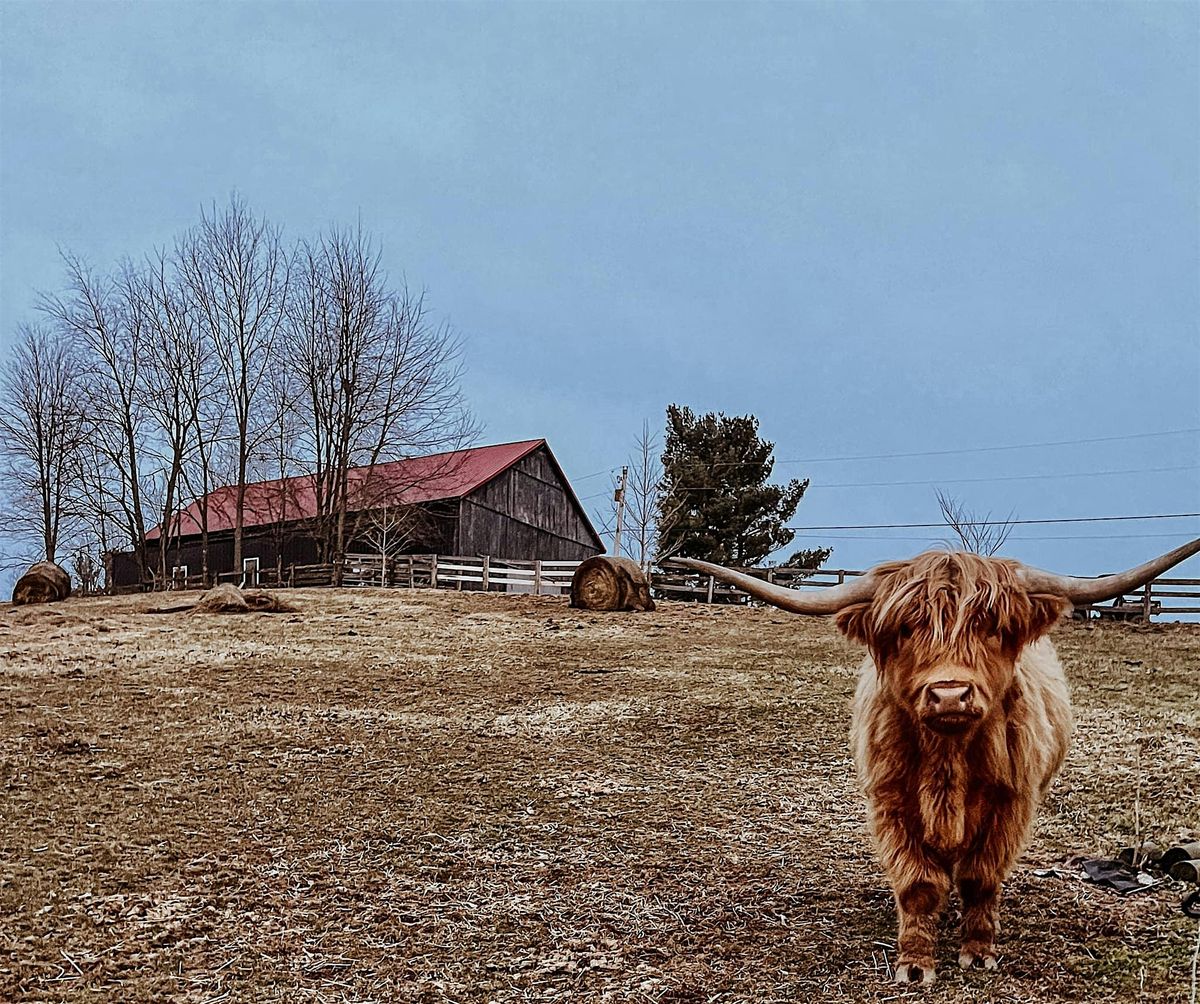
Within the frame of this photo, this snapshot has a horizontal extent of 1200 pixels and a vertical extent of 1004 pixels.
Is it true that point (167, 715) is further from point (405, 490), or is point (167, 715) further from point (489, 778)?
point (405, 490)

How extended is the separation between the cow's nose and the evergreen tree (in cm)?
3693

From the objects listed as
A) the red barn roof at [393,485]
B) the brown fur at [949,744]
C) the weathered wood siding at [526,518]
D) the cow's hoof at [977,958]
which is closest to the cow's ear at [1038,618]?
the brown fur at [949,744]

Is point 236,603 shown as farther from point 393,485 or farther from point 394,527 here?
point 394,527

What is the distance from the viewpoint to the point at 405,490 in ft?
116

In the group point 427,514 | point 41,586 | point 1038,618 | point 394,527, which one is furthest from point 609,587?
point 427,514

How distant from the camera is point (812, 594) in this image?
177 inches

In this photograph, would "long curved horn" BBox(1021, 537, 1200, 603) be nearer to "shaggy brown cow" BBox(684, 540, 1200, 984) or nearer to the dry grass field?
"shaggy brown cow" BBox(684, 540, 1200, 984)

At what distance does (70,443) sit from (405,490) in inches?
Answer: 529

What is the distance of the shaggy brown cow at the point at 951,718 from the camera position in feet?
13.0

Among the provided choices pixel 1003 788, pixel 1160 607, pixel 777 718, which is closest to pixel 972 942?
pixel 1003 788

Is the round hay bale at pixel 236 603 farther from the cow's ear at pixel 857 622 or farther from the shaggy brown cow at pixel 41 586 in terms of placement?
the cow's ear at pixel 857 622

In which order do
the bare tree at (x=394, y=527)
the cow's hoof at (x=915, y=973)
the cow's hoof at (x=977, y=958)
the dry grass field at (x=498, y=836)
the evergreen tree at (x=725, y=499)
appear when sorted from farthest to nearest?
the evergreen tree at (x=725, y=499)
the bare tree at (x=394, y=527)
the dry grass field at (x=498, y=836)
the cow's hoof at (x=977, y=958)
the cow's hoof at (x=915, y=973)

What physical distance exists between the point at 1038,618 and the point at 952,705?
0.63 m

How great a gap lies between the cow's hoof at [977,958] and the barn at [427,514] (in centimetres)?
3166
